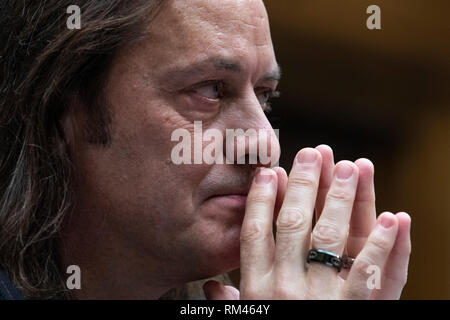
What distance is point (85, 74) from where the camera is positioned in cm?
247

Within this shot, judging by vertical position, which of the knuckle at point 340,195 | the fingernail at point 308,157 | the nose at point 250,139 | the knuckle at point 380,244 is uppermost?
the nose at point 250,139

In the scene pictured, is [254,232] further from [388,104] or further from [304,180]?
[388,104]

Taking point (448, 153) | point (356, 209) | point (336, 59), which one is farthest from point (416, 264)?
point (356, 209)

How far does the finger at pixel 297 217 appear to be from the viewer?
7.16 ft

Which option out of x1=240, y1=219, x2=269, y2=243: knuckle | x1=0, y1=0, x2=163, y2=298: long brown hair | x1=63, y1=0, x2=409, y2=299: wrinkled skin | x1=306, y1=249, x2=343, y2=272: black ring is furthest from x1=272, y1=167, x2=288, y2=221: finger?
x1=0, y1=0, x2=163, y2=298: long brown hair

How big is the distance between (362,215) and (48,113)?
1195mm

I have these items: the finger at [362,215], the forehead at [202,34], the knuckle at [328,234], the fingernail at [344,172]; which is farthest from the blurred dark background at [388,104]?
the knuckle at [328,234]

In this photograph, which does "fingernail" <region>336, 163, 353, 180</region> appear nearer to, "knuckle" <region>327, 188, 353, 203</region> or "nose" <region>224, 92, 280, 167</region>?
"knuckle" <region>327, 188, 353, 203</region>

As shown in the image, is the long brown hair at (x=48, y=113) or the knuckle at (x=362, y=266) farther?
the long brown hair at (x=48, y=113)

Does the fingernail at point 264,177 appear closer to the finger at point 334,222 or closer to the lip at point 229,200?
the lip at point 229,200

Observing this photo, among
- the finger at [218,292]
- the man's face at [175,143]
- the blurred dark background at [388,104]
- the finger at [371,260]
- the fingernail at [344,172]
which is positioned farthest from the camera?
the blurred dark background at [388,104]

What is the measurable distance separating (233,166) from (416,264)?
4950 millimetres

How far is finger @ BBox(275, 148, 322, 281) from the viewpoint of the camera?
2184 millimetres

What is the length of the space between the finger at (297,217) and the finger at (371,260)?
6.5 inches
